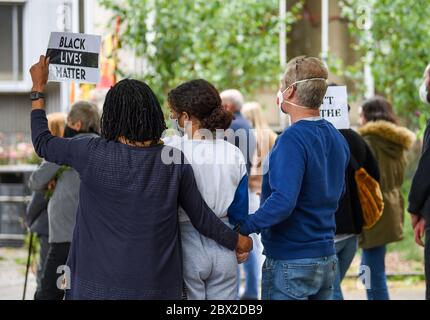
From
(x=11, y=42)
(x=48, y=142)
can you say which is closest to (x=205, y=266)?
(x=48, y=142)

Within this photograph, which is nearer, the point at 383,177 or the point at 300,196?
the point at 300,196

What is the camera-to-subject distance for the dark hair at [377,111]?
682 centimetres

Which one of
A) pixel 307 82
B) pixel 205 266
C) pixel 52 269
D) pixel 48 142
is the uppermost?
pixel 307 82

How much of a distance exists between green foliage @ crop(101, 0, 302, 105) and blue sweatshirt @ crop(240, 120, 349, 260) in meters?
6.10

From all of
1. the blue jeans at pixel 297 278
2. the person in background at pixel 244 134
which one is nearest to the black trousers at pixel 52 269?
the person in background at pixel 244 134

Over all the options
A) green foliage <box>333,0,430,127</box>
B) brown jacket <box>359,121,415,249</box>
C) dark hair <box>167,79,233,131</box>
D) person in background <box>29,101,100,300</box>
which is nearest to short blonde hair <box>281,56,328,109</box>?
dark hair <box>167,79,233,131</box>

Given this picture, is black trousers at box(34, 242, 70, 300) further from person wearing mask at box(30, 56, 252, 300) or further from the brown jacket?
the brown jacket

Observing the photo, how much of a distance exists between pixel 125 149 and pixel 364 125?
10.8ft

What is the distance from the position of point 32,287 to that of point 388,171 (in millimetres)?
4576

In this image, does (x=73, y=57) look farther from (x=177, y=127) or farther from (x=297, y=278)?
(x=297, y=278)

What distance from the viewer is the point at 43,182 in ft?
20.0

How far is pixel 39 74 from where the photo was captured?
4.34 m

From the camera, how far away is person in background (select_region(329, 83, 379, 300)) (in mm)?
5699

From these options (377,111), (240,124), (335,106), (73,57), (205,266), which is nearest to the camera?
(205,266)
